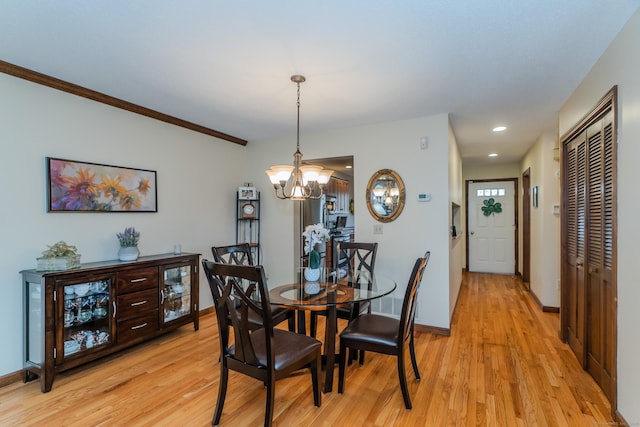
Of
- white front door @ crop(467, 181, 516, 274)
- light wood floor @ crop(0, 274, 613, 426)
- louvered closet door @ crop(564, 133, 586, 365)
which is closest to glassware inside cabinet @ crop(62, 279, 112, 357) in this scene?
light wood floor @ crop(0, 274, 613, 426)

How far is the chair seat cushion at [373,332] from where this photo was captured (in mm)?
2221

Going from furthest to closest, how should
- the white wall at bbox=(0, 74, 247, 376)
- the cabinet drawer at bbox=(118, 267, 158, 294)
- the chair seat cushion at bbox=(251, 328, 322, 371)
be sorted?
the cabinet drawer at bbox=(118, 267, 158, 294) → the white wall at bbox=(0, 74, 247, 376) → the chair seat cushion at bbox=(251, 328, 322, 371)

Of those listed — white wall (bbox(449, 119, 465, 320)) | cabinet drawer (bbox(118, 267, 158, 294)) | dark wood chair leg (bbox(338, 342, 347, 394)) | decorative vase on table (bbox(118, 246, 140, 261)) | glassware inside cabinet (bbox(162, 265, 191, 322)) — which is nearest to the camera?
dark wood chair leg (bbox(338, 342, 347, 394))

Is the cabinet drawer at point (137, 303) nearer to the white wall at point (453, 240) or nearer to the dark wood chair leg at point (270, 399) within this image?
the dark wood chair leg at point (270, 399)

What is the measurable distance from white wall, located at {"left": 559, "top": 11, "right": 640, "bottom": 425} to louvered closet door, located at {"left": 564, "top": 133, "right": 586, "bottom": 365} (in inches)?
31.1

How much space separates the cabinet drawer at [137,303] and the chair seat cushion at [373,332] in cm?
192

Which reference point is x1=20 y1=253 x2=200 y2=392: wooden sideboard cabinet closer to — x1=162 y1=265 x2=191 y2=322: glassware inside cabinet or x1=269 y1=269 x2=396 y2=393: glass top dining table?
x1=162 y1=265 x2=191 y2=322: glassware inside cabinet

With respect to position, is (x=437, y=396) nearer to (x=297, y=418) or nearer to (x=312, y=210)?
(x=297, y=418)

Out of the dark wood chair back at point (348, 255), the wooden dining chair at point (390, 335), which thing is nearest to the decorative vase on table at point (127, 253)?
the dark wood chair back at point (348, 255)

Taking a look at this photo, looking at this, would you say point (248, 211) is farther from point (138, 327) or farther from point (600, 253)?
point (600, 253)

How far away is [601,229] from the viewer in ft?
7.52

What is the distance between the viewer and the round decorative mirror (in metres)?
3.69

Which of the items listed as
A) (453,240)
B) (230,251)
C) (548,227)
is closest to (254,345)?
(230,251)

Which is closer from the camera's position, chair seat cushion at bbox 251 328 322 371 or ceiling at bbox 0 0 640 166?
ceiling at bbox 0 0 640 166
